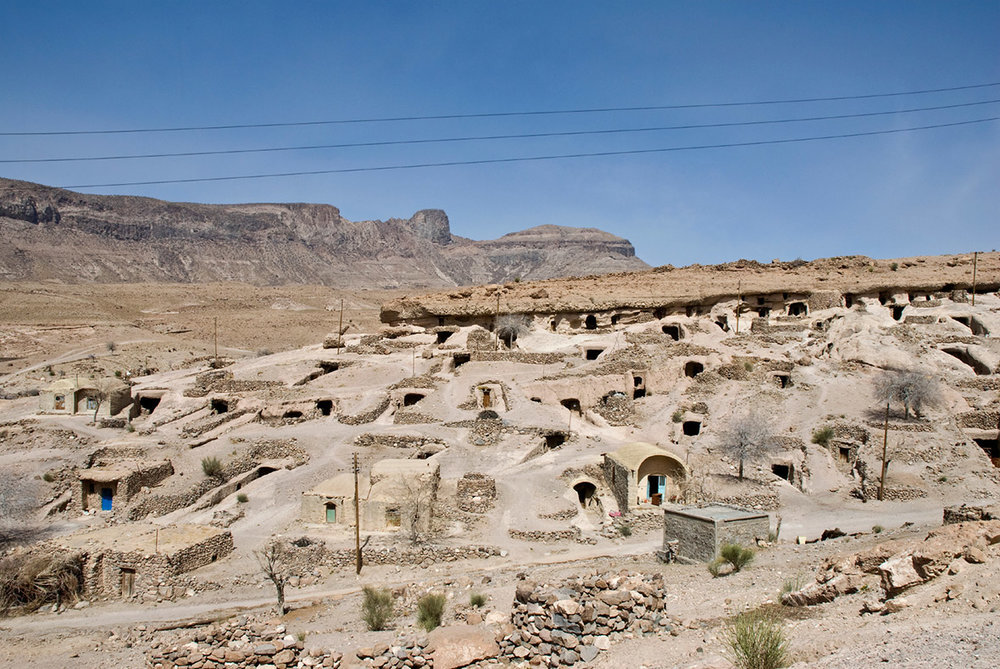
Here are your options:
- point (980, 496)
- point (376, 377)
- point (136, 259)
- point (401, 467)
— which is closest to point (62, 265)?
point (136, 259)

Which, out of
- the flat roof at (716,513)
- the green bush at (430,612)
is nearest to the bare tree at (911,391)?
the flat roof at (716,513)

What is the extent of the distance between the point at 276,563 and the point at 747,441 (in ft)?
44.3

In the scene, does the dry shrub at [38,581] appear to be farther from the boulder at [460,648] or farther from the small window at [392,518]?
the boulder at [460,648]

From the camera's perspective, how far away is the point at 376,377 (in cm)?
2973

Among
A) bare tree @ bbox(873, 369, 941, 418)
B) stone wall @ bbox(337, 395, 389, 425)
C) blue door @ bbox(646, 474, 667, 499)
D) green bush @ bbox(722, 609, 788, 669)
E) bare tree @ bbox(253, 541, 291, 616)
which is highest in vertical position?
bare tree @ bbox(873, 369, 941, 418)

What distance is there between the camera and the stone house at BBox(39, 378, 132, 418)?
27.4 meters

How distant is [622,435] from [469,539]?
8.46m

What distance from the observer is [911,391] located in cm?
2316

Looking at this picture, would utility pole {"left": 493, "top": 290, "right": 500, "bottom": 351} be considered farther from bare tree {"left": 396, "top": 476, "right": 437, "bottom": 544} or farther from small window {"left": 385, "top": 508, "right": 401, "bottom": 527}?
small window {"left": 385, "top": 508, "right": 401, "bottom": 527}

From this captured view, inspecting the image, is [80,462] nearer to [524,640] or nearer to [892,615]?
[524,640]

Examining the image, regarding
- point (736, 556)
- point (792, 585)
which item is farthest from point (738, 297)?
point (792, 585)

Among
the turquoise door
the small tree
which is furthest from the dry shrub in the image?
the small tree

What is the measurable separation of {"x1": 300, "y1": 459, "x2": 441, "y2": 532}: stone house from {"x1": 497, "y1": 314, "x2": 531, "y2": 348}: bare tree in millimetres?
15463

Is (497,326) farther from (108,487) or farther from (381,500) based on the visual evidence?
(108,487)
